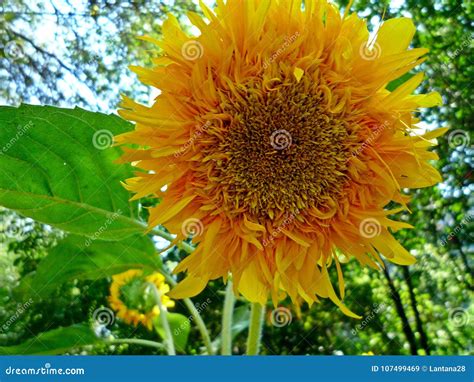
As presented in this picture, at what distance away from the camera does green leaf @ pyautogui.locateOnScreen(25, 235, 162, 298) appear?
72 cm

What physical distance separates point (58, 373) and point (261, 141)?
15.2 inches

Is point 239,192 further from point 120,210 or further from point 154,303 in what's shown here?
point 154,303

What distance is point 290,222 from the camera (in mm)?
600

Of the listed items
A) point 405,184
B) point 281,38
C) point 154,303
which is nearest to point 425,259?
point 154,303

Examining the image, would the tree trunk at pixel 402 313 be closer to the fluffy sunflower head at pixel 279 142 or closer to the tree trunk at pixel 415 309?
the tree trunk at pixel 415 309

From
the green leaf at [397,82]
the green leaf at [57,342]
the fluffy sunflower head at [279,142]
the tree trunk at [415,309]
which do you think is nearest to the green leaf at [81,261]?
the green leaf at [57,342]

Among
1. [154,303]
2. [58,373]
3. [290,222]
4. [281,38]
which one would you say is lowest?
[58,373]

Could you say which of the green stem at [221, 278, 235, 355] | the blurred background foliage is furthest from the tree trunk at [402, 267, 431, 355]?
the green stem at [221, 278, 235, 355]

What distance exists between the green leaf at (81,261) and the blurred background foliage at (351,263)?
549 mm

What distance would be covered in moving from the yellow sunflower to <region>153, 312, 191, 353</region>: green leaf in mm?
47

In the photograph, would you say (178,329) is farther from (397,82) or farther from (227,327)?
(397,82)

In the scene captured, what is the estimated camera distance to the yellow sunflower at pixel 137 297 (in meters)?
1.06

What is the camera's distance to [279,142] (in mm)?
584

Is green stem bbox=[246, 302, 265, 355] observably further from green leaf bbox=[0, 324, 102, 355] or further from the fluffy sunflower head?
green leaf bbox=[0, 324, 102, 355]
